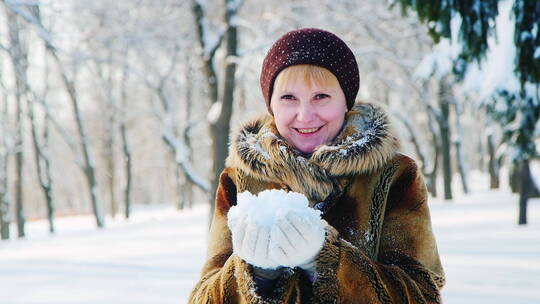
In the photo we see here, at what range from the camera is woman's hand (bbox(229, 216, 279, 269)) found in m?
1.25

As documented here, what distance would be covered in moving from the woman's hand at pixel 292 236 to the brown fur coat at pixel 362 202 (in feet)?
0.61

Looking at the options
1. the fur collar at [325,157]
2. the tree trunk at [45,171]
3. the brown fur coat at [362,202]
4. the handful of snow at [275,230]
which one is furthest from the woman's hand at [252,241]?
the tree trunk at [45,171]

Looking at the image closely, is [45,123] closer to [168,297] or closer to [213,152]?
[213,152]

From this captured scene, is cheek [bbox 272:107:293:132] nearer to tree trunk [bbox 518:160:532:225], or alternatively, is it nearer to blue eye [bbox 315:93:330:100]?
blue eye [bbox 315:93:330:100]

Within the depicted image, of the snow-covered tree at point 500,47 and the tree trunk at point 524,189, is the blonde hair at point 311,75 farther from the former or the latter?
the tree trunk at point 524,189

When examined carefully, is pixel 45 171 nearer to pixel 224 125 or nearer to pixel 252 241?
pixel 224 125

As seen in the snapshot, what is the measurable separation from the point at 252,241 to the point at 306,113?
0.57 m

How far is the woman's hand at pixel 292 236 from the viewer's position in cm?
123

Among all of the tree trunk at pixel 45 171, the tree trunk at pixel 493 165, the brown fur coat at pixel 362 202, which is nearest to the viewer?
the brown fur coat at pixel 362 202

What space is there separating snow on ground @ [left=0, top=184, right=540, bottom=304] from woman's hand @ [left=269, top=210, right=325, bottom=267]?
3.98 meters

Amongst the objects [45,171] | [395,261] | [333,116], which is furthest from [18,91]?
[395,261]

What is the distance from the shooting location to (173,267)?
287 inches

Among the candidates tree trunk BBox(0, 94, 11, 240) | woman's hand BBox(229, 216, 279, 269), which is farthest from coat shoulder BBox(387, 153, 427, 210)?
tree trunk BBox(0, 94, 11, 240)

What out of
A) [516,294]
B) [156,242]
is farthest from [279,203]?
[156,242]
